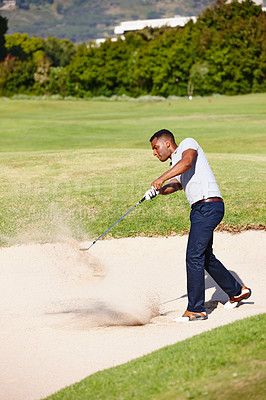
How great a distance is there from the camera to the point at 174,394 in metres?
4.43

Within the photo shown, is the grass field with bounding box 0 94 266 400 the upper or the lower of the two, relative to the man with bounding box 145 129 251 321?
lower

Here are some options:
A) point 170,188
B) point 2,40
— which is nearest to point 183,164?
point 170,188

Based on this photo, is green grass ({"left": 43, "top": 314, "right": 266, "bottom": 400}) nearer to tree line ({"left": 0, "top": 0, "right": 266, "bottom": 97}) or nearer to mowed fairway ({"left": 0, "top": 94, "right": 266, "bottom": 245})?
mowed fairway ({"left": 0, "top": 94, "right": 266, "bottom": 245})

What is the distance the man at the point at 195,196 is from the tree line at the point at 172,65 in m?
63.0

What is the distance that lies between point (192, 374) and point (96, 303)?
11.6 feet

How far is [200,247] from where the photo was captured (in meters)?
6.71

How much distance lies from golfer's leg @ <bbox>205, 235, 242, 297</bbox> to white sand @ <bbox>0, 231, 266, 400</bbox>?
284mm

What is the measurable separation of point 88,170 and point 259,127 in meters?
15.2

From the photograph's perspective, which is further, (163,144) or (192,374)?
(163,144)

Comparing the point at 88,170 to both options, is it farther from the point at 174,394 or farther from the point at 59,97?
the point at 59,97

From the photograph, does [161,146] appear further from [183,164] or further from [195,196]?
[195,196]

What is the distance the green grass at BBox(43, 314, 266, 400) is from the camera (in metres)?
4.45

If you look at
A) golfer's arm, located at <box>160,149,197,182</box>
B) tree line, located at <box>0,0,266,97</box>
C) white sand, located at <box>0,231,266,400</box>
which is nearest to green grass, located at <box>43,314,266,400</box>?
white sand, located at <box>0,231,266,400</box>

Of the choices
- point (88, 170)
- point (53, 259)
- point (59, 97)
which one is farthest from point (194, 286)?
point (59, 97)
